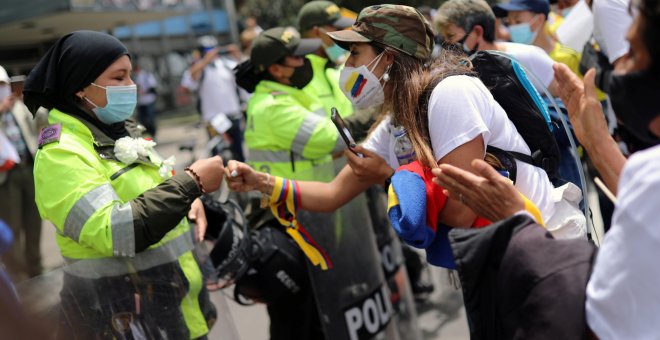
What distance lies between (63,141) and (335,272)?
4.76 feet

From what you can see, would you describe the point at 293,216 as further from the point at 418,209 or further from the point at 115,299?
the point at 418,209

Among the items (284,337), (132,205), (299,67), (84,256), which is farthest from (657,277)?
(299,67)

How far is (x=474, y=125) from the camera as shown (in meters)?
2.01

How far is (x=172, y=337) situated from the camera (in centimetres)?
240

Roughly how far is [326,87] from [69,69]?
2078 millimetres

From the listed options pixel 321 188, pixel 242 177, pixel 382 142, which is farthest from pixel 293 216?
pixel 382 142

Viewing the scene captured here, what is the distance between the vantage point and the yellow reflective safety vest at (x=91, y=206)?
223 cm

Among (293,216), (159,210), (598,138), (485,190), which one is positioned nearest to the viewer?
(485,190)

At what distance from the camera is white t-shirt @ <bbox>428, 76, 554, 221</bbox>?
202 centimetres

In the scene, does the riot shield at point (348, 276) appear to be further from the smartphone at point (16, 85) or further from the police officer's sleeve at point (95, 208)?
the smartphone at point (16, 85)

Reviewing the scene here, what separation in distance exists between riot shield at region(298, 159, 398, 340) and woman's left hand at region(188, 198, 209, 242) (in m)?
0.49

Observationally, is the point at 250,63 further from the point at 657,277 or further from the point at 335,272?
the point at 657,277

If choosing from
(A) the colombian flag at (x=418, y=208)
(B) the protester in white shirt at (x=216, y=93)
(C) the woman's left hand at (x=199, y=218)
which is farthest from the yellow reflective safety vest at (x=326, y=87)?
(B) the protester in white shirt at (x=216, y=93)

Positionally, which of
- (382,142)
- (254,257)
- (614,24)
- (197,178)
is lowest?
(254,257)
